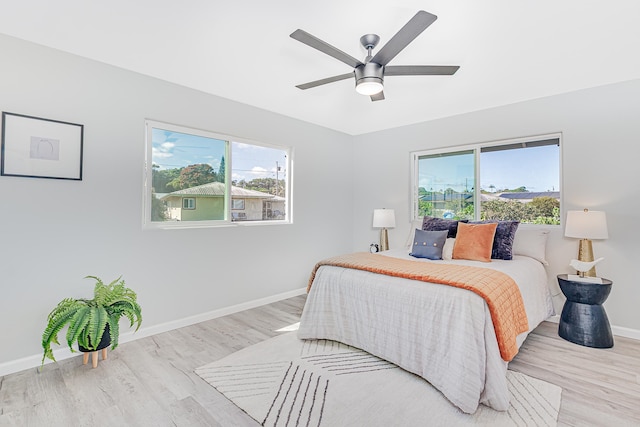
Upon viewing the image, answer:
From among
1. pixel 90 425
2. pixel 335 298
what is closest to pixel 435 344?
pixel 335 298

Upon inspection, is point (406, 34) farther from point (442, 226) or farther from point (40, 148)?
point (40, 148)

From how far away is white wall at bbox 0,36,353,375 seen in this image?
227 cm

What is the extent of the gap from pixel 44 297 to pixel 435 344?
9.44 feet

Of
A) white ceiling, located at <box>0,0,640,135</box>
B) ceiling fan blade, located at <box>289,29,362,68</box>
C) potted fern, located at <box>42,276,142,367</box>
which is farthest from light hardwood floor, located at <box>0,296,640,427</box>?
white ceiling, located at <box>0,0,640,135</box>

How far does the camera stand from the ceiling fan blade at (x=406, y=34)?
5.18ft

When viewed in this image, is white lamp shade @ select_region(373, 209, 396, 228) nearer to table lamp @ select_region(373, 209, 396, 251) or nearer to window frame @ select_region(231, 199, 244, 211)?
table lamp @ select_region(373, 209, 396, 251)

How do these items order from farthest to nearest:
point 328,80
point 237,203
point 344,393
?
1. point 237,203
2. point 328,80
3. point 344,393

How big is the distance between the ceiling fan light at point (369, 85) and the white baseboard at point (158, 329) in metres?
2.67

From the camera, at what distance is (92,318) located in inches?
86.3

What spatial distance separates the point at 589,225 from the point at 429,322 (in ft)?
6.32

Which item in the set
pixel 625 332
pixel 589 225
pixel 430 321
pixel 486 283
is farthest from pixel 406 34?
pixel 625 332

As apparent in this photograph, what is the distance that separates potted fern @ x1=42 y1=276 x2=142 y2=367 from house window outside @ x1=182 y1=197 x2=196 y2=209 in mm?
1030

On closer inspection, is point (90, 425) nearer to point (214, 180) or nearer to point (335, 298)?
point (335, 298)

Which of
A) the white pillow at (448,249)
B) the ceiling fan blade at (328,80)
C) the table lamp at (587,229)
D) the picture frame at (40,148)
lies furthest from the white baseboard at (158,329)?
the table lamp at (587,229)
